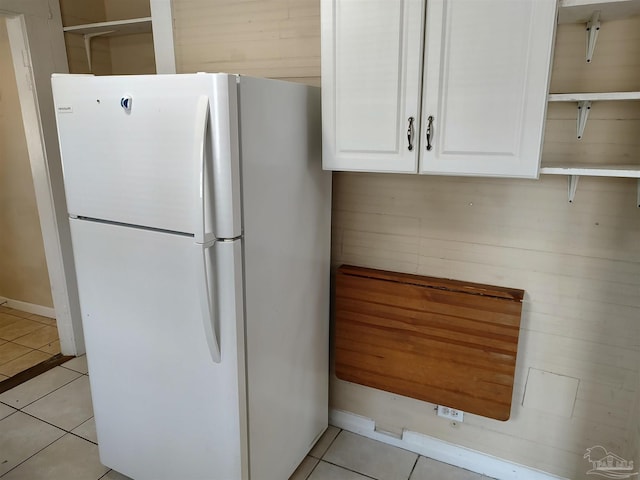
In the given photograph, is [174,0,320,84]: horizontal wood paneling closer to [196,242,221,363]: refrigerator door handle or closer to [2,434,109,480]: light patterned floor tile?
[196,242,221,363]: refrigerator door handle

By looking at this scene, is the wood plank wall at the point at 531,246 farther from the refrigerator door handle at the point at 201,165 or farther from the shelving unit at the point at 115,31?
the refrigerator door handle at the point at 201,165

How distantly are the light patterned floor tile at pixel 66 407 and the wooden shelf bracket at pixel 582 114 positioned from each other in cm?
260

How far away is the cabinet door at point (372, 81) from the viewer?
1.44 metres

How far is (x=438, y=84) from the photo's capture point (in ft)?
4.68

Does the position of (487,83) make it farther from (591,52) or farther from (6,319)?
(6,319)

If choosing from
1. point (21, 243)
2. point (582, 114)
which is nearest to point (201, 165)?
point (582, 114)

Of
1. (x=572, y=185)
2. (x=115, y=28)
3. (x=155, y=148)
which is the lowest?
(x=572, y=185)

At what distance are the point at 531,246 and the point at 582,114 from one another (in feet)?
1.65

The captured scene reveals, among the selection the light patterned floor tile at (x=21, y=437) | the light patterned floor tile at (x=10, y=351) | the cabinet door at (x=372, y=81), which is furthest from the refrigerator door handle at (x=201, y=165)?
the light patterned floor tile at (x=10, y=351)

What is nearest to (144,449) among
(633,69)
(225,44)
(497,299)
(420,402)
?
(420,402)

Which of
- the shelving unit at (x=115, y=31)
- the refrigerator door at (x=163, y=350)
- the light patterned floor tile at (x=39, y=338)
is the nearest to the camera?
the refrigerator door at (x=163, y=350)

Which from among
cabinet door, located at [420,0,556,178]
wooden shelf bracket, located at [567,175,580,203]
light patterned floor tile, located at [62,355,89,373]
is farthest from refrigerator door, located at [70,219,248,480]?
wooden shelf bracket, located at [567,175,580,203]

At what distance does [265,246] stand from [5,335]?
8.87 feet

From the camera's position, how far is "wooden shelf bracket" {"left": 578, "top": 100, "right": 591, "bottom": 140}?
4.97ft
